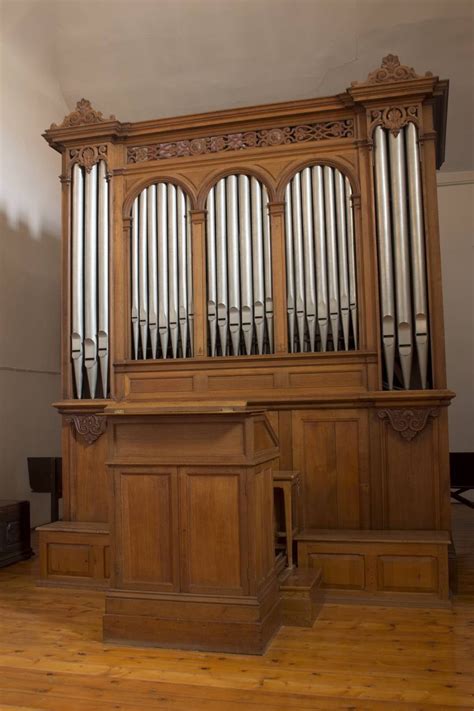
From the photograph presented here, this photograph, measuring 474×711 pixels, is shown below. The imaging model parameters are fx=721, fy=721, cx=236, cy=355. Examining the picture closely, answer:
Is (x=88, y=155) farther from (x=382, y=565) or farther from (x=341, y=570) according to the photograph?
(x=382, y=565)

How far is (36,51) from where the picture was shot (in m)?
8.10

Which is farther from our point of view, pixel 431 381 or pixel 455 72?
pixel 455 72

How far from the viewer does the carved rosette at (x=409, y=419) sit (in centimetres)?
520

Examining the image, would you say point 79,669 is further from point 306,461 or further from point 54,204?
point 54,204

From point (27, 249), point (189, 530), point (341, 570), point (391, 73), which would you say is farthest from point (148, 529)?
point (27, 249)

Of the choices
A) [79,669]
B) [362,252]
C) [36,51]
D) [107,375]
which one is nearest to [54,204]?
[36,51]

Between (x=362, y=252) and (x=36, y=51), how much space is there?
4.93 meters

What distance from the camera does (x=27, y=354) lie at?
7.95 m

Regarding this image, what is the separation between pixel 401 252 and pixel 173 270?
180cm

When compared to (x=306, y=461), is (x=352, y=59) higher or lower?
higher

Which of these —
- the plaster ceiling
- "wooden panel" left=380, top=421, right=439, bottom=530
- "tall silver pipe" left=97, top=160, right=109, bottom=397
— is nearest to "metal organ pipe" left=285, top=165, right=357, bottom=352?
"wooden panel" left=380, top=421, right=439, bottom=530

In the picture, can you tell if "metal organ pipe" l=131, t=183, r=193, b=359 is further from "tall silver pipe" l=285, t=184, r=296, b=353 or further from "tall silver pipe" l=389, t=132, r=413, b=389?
"tall silver pipe" l=389, t=132, r=413, b=389

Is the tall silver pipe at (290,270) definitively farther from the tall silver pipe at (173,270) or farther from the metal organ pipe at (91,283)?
the metal organ pipe at (91,283)

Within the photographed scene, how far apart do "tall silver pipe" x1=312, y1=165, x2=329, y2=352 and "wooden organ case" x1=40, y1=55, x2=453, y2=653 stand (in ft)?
0.04
